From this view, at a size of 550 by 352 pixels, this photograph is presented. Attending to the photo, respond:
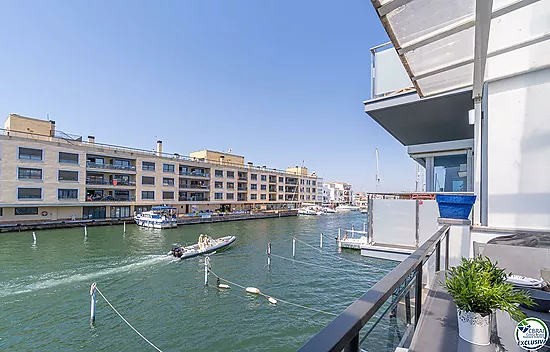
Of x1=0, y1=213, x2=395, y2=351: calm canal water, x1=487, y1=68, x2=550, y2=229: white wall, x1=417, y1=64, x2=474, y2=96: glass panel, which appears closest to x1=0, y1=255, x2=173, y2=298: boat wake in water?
x1=0, y1=213, x2=395, y2=351: calm canal water

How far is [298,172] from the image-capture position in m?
62.3

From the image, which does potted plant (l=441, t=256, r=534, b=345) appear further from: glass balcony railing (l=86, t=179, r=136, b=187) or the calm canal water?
glass balcony railing (l=86, t=179, r=136, b=187)

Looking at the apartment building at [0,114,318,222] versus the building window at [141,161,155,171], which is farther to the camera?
the building window at [141,161,155,171]

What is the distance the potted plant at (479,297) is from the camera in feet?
4.82

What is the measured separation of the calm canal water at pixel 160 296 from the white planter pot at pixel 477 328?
277 inches

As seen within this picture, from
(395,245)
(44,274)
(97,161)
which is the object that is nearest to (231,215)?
(97,161)

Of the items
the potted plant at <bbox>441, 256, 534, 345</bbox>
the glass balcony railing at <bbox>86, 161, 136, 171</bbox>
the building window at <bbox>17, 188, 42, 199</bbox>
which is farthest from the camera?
the glass balcony railing at <bbox>86, 161, 136, 171</bbox>

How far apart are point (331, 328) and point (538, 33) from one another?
620 cm

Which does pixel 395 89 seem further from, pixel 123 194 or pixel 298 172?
pixel 298 172

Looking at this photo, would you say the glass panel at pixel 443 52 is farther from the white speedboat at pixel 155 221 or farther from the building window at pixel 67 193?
the building window at pixel 67 193

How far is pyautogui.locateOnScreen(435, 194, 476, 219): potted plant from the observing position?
4.06 m

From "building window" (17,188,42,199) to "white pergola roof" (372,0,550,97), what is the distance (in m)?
31.7

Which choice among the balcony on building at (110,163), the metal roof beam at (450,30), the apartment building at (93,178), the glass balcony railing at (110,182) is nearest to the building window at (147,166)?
the apartment building at (93,178)

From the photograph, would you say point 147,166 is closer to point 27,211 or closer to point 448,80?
point 27,211
